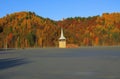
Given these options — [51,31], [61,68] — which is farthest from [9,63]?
[51,31]

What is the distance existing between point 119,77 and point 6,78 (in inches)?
138

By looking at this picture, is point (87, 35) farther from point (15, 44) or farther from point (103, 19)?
point (15, 44)

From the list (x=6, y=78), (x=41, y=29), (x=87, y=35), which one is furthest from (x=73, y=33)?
(x=6, y=78)

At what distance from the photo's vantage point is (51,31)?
82938 millimetres

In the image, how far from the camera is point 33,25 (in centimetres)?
8625

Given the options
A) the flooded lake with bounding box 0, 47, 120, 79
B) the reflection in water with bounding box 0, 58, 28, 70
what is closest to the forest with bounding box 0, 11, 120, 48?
the reflection in water with bounding box 0, 58, 28, 70

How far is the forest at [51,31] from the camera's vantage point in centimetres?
7869

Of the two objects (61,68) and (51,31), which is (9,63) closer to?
(61,68)

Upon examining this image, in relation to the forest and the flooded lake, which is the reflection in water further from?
the forest

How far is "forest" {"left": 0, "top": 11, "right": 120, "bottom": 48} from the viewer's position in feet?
258

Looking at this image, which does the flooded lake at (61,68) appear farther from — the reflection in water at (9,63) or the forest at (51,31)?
the forest at (51,31)

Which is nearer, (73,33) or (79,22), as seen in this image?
(73,33)

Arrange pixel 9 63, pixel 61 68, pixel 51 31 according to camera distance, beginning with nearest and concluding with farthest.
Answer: pixel 61 68, pixel 9 63, pixel 51 31

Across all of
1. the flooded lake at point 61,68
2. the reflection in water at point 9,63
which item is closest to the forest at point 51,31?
the reflection in water at point 9,63
